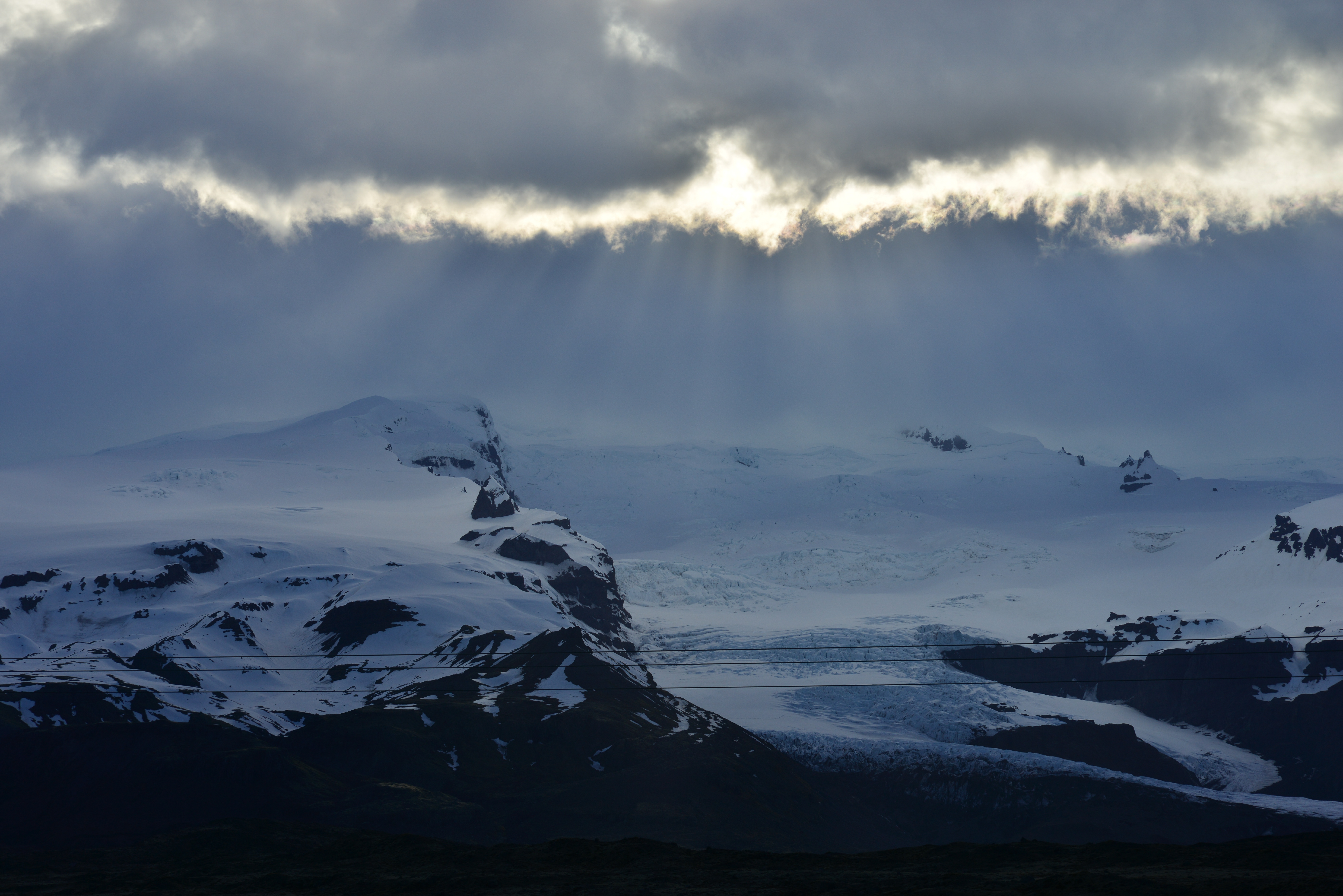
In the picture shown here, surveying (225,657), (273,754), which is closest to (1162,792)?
(273,754)

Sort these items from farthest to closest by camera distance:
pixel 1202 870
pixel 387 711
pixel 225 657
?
1. pixel 225 657
2. pixel 387 711
3. pixel 1202 870

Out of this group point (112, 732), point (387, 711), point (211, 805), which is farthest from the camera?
point (387, 711)

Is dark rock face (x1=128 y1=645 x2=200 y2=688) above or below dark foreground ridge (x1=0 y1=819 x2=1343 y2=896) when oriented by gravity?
above

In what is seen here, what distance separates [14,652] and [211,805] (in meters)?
65.9

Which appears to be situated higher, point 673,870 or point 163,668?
point 163,668

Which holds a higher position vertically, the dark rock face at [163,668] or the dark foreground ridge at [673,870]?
the dark rock face at [163,668]

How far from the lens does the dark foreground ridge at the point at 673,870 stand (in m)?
66.6

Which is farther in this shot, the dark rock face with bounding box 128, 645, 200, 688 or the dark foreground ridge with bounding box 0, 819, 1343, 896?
the dark rock face with bounding box 128, 645, 200, 688

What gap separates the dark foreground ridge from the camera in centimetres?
6662

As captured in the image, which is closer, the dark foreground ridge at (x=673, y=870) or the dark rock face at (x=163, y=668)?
the dark foreground ridge at (x=673, y=870)

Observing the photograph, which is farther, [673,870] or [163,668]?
[163,668]

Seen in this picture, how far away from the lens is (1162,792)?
193000 millimetres

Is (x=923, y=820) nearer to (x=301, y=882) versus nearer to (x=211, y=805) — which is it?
(x=211, y=805)

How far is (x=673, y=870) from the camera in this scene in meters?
76.9
